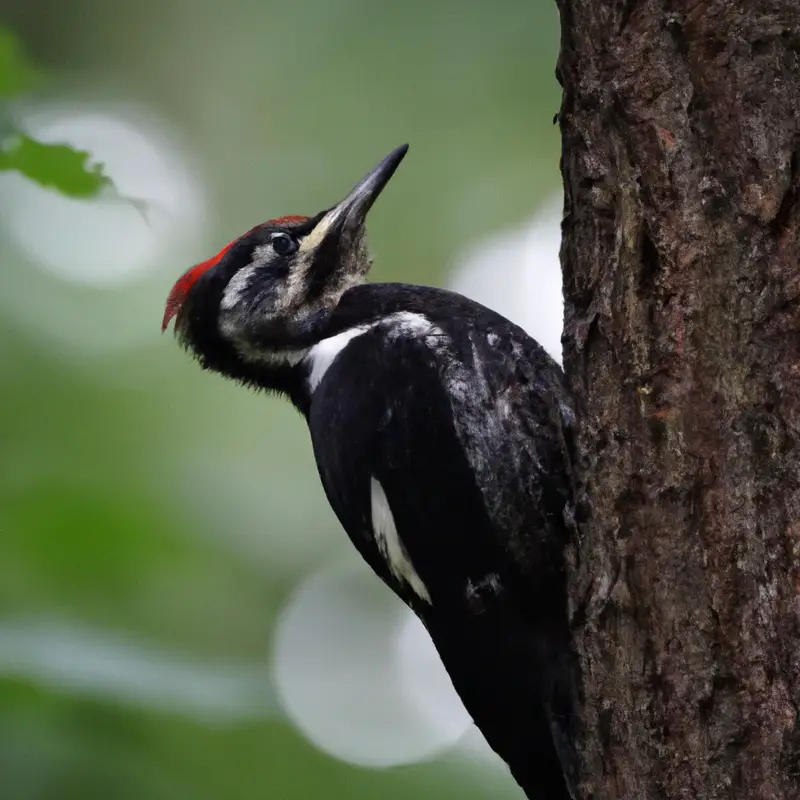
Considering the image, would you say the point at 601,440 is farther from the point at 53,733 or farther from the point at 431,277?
the point at 431,277

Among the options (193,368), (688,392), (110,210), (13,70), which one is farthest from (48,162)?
(193,368)

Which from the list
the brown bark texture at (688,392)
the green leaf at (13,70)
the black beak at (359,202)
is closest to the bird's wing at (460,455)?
the brown bark texture at (688,392)

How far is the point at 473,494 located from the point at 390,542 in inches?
10.3

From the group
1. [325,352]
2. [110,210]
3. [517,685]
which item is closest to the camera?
[517,685]

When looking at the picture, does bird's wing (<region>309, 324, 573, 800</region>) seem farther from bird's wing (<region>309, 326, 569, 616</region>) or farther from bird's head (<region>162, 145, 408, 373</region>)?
bird's head (<region>162, 145, 408, 373</region>)

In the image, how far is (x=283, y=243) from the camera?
11.2ft

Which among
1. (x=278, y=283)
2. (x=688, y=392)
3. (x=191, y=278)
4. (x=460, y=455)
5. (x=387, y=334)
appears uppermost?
(x=191, y=278)

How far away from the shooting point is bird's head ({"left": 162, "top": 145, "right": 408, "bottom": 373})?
3301 millimetres

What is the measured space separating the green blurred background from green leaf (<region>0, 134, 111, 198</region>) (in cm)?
4

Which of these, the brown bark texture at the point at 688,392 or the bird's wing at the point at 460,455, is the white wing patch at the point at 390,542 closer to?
the bird's wing at the point at 460,455

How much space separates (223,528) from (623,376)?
3429 mm

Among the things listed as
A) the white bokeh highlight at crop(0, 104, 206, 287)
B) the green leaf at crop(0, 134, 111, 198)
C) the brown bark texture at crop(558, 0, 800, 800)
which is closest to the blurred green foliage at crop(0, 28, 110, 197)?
the green leaf at crop(0, 134, 111, 198)

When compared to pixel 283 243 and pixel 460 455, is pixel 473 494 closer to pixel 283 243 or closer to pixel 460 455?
pixel 460 455

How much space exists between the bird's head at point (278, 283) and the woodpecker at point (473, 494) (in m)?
0.49
